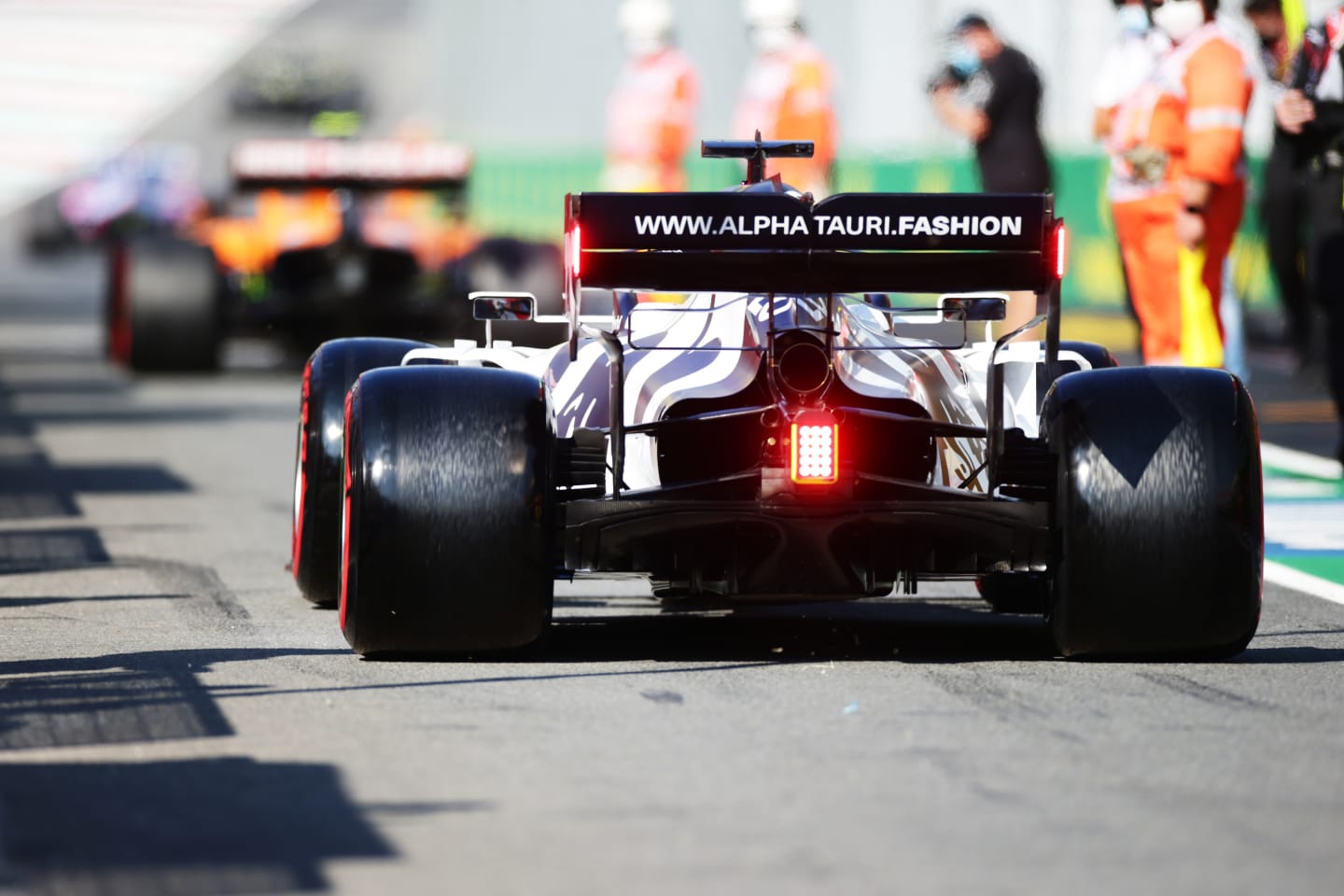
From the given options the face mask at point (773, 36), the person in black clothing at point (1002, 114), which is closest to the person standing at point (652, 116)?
the face mask at point (773, 36)

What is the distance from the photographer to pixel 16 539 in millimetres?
10469

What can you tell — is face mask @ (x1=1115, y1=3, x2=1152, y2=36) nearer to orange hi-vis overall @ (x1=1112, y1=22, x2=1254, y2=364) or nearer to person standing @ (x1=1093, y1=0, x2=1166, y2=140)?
person standing @ (x1=1093, y1=0, x2=1166, y2=140)


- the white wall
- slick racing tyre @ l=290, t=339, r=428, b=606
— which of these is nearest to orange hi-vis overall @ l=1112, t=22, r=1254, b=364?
slick racing tyre @ l=290, t=339, r=428, b=606

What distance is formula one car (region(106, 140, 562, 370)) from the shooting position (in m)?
19.8

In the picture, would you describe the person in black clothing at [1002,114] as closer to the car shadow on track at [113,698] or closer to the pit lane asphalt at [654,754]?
the pit lane asphalt at [654,754]

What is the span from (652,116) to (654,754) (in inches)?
616

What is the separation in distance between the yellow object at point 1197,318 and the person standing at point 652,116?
811 cm

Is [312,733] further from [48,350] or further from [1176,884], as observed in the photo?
[48,350]

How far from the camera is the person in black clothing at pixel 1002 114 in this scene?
1443 centimetres

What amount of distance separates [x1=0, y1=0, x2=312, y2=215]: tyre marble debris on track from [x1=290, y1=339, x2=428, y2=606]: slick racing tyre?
4534 cm

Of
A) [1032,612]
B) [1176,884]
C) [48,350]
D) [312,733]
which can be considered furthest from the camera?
[48,350]

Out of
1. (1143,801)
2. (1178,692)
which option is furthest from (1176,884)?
(1178,692)

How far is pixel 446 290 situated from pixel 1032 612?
477 inches

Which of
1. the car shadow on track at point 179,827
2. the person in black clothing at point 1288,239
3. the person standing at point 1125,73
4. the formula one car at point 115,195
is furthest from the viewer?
the formula one car at point 115,195
